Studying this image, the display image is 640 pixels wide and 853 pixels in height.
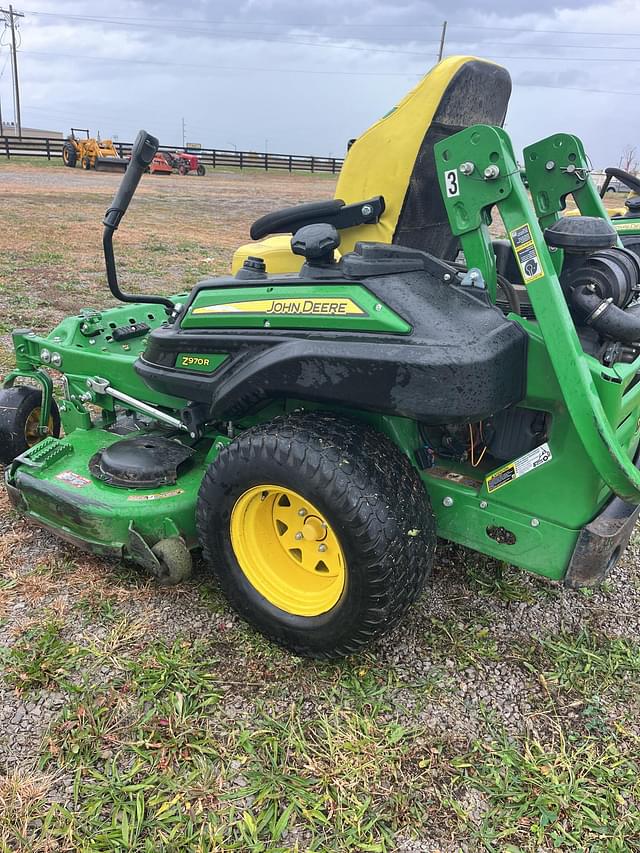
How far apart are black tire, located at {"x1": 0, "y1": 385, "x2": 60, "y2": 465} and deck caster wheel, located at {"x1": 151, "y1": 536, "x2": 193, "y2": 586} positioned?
126cm

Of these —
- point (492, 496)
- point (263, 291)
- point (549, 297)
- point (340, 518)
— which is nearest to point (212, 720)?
point (340, 518)

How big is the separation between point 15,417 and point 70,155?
2577 centimetres

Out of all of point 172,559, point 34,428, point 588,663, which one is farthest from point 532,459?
point 34,428

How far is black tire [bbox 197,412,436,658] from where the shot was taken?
1994 millimetres

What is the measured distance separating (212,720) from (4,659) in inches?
29.5

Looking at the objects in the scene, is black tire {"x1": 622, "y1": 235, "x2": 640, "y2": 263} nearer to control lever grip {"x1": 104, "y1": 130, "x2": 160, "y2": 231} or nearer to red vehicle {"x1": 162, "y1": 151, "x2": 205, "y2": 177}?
control lever grip {"x1": 104, "y1": 130, "x2": 160, "y2": 231}

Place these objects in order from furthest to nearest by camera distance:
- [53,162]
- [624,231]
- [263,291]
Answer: [53,162] → [624,231] → [263,291]

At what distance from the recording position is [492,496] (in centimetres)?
219

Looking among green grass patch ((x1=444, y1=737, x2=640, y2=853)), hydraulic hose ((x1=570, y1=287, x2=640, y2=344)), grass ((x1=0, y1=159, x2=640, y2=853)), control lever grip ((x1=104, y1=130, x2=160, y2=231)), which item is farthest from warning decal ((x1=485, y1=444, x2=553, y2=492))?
control lever grip ((x1=104, y1=130, x2=160, y2=231))

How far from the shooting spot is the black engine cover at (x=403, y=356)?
1902mm

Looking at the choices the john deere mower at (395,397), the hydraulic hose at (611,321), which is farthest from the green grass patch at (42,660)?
the hydraulic hose at (611,321)

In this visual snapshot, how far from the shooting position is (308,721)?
81.7 inches

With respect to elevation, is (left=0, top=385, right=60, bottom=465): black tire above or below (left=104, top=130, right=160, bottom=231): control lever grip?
below

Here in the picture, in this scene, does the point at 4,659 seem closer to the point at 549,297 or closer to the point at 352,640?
the point at 352,640
